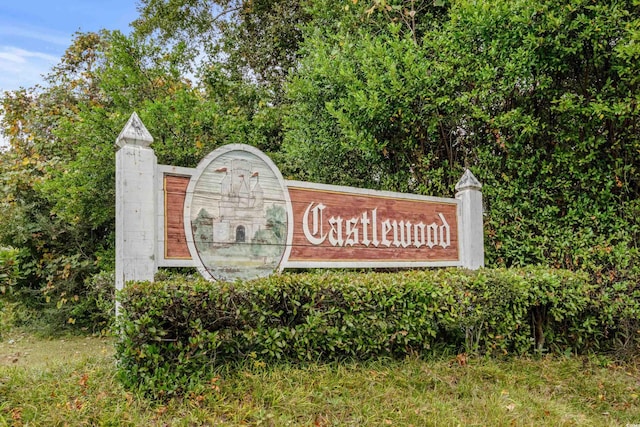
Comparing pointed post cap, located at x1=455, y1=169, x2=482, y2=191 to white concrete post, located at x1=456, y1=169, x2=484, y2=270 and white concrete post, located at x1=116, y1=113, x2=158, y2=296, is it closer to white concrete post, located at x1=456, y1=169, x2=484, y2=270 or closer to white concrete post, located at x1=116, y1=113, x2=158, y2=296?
white concrete post, located at x1=456, y1=169, x2=484, y2=270

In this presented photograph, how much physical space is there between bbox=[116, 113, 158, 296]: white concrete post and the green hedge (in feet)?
0.49

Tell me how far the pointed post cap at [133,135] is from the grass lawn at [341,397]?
4.38ft

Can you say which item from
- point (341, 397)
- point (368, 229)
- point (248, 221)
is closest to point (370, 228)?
point (368, 229)

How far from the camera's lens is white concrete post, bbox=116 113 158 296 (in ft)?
7.99

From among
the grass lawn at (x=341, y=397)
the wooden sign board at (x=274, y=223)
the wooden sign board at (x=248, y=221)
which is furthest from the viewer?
the wooden sign board at (x=274, y=223)

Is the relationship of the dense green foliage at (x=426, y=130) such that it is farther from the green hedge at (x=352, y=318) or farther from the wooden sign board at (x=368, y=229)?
the wooden sign board at (x=368, y=229)

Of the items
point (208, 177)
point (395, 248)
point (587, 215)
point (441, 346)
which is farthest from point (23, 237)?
point (587, 215)

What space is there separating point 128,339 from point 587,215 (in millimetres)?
4066

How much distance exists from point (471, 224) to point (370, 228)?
1078mm

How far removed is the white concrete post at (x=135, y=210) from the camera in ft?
7.99

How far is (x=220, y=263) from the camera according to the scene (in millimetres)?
2713

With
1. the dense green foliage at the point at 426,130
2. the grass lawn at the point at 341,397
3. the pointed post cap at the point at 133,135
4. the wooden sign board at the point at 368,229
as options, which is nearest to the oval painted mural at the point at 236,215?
the wooden sign board at the point at 368,229

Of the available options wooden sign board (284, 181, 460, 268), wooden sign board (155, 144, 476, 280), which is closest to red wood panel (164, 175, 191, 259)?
wooden sign board (155, 144, 476, 280)

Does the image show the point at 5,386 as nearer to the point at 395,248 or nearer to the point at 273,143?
the point at 395,248
